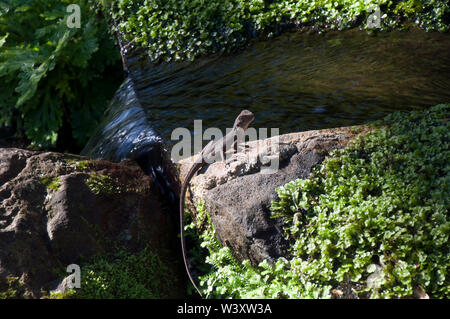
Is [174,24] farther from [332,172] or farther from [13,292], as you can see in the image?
[13,292]

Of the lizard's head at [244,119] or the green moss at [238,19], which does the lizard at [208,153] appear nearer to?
the lizard's head at [244,119]

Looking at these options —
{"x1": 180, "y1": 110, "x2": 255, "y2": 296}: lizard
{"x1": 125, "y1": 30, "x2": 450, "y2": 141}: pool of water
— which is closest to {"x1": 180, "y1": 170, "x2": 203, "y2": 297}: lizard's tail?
{"x1": 180, "y1": 110, "x2": 255, "y2": 296}: lizard

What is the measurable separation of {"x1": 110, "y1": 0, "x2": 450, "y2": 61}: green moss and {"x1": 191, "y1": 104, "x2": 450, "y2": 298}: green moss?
12.0 ft

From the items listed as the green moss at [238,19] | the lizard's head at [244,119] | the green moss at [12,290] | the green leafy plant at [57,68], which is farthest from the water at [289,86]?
the green moss at [12,290]

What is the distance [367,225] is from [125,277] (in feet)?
7.03

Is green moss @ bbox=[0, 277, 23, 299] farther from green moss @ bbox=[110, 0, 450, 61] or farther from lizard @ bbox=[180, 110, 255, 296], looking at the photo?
green moss @ bbox=[110, 0, 450, 61]

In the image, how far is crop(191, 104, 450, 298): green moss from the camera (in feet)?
12.0

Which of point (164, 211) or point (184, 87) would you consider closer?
point (164, 211)

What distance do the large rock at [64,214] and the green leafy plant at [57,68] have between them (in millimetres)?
4512

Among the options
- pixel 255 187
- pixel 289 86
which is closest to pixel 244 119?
pixel 255 187

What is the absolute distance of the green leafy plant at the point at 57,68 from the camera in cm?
898

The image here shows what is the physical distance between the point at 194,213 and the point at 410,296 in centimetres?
219

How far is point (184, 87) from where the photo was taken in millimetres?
7371

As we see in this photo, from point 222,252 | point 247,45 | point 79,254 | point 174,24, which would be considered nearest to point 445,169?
point 222,252
